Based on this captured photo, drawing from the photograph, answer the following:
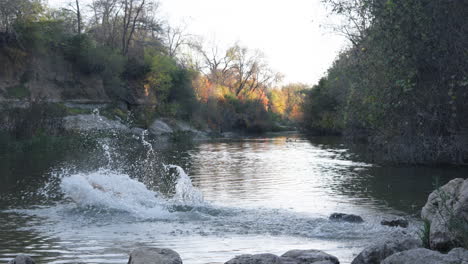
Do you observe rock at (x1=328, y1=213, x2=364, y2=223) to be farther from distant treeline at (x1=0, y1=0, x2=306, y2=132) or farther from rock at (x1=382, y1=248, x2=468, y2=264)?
distant treeline at (x1=0, y1=0, x2=306, y2=132)

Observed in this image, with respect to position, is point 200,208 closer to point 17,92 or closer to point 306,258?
point 306,258

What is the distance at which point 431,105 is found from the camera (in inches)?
685

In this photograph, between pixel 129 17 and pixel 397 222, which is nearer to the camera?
pixel 397 222

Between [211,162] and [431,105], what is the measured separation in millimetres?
12414

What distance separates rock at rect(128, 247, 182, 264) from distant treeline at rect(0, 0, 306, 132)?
36.6 metres

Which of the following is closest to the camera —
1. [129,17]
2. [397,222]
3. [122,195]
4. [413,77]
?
[397,222]

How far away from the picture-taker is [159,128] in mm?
52812

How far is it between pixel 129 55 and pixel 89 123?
62.1 feet

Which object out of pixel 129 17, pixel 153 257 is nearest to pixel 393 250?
pixel 153 257

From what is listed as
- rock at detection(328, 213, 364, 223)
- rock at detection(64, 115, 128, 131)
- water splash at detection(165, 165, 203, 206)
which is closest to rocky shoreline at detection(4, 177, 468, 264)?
rock at detection(328, 213, 364, 223)

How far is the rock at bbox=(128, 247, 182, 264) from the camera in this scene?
23.8 feet

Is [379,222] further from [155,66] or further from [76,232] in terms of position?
[155,66]

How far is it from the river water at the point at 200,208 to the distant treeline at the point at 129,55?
22.0 metres

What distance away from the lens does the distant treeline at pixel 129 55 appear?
140ft
